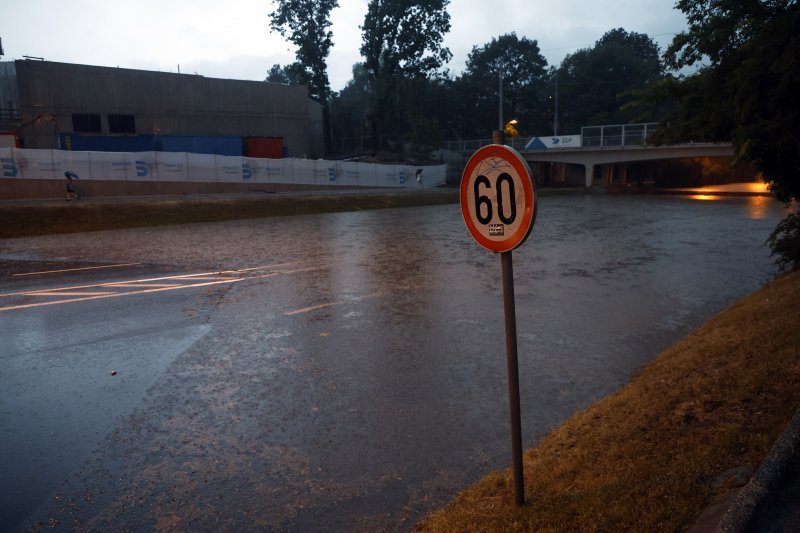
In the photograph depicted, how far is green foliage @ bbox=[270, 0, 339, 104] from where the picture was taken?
63562 mm

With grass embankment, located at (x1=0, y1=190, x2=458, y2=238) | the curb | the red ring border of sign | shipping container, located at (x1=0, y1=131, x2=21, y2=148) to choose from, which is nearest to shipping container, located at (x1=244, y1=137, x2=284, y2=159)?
shipping container, located at (x1=0, y1=131, x2=21, y2=148)

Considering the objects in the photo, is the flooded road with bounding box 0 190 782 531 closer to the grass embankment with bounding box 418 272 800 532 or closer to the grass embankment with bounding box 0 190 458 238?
the grass embankment with bounding box 418 272 800 532

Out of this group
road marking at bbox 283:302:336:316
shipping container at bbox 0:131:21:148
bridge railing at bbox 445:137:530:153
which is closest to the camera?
road marking at bbox 283:302:336:316

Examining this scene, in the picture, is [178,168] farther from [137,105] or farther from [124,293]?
[124,293]

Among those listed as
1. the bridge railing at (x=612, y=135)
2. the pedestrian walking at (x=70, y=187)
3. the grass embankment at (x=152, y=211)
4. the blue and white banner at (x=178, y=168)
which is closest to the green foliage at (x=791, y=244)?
the grass embankment at (x=152, y=211)

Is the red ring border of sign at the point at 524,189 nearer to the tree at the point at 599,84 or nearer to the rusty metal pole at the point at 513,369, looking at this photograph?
the rusty metal pole at the point at 513,369

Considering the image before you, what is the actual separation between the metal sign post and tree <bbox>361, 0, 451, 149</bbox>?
60.7 metres

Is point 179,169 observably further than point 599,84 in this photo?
No

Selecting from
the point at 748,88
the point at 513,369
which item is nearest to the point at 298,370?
the point at 513,369

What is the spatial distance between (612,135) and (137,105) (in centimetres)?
4174

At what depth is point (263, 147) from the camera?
161ft

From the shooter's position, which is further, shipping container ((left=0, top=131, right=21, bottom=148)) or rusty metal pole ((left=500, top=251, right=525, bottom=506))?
shipping container ((left=0, top=131, right=21, bottom=148))

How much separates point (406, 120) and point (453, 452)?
197 ft

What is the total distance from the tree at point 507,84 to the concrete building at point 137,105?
31122mm
